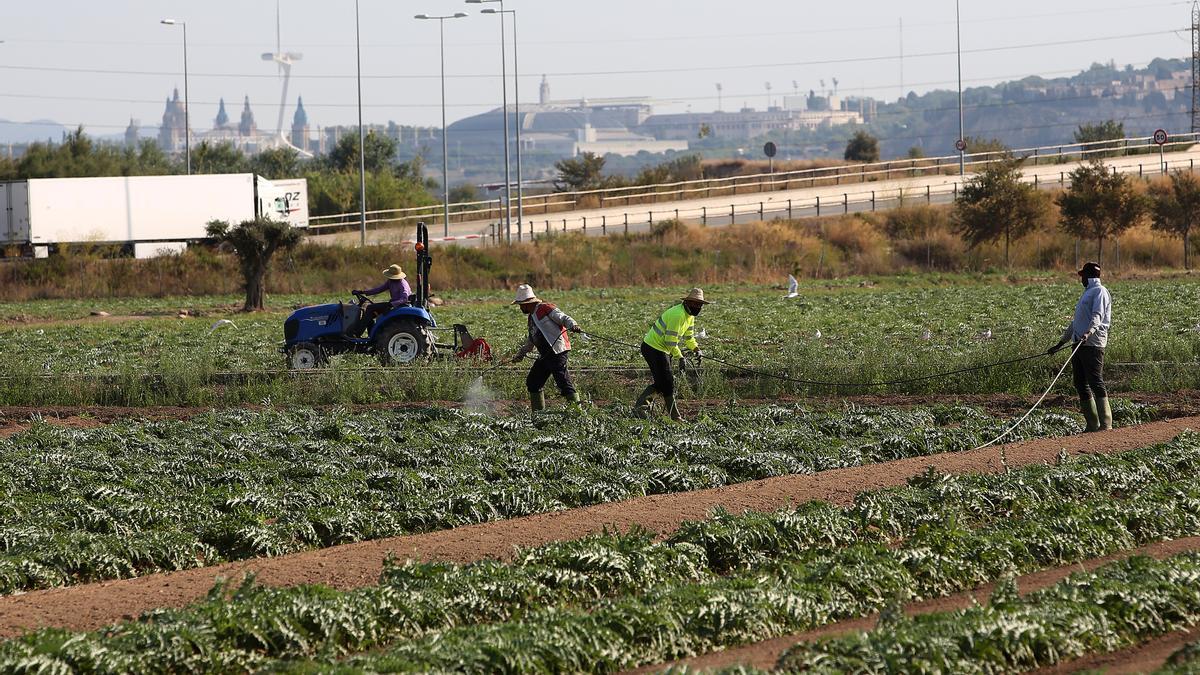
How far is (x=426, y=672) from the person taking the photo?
7.88 m

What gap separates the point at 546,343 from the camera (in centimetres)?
1791

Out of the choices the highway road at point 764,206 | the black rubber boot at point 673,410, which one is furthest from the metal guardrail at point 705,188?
the black rubber boot at point 673,410

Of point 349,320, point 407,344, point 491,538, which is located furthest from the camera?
point 349,320

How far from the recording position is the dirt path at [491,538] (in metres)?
9.77

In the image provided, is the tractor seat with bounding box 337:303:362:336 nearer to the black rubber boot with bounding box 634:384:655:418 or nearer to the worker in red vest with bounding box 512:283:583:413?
the worker in red vest with bounding box 512:283:583:413

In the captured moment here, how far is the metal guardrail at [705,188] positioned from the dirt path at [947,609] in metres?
59.5

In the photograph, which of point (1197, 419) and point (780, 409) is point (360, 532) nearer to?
point (780, 409)

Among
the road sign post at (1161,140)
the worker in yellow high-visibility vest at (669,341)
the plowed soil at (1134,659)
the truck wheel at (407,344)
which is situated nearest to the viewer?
the plowed soil at (1134,659)

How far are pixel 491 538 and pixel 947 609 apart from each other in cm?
369

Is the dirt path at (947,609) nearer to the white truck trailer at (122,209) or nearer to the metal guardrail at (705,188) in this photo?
the white truck trailer at (122,209)

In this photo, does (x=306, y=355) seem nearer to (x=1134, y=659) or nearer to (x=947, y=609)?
(x=947, y=609)

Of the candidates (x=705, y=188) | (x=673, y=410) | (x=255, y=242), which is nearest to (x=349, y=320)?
(x=673, y=410)

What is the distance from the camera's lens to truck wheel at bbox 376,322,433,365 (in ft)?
74.7

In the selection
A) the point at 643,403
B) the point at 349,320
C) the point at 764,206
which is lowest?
the point at 643,403
